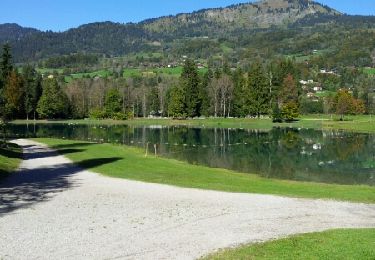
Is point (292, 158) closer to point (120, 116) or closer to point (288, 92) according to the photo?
point (288, 92)

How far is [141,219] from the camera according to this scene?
1775 cm

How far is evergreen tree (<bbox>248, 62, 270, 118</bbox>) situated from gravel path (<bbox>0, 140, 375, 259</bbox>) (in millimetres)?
105582

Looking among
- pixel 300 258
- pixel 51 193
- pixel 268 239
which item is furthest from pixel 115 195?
pixel 300 258

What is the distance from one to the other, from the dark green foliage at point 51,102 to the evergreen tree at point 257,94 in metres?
54.9

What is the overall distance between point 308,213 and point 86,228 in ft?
29.2

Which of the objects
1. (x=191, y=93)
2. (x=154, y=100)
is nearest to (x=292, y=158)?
(x=191, y=93)

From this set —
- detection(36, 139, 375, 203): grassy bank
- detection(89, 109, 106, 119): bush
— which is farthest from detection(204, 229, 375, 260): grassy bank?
detection(89, 109, 106, 119): bush

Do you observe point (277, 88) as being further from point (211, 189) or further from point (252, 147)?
point (211, 189)

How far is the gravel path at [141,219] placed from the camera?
14125 millimetres

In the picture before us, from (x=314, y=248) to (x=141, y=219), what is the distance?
6524mm

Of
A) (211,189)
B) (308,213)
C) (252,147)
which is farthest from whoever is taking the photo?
(252,147)

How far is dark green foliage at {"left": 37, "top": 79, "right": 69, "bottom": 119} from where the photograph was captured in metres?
138

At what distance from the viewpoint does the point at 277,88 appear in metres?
137

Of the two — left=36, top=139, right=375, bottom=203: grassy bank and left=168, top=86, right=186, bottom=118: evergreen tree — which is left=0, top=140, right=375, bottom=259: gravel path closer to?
left=36, top=139, right=375, bottom=203: grassy bank
